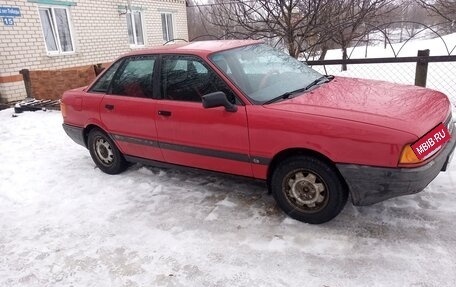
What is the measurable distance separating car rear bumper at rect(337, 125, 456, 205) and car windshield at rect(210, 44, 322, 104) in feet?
3.19

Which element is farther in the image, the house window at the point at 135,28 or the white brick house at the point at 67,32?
the house window at the point at 135,28

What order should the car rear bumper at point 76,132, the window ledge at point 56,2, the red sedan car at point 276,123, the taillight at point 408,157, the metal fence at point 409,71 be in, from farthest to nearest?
the window ledge at point 56,2
the metal fence at point 409,71
the car rear bumper at point 76,132
the red sedan car at point 276,123
the taillight at point 408,157

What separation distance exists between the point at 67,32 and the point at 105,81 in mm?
8285

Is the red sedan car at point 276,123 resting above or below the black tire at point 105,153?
above

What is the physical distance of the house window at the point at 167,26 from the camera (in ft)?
55.5

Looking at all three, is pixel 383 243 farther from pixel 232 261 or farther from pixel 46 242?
→ pixel 46 242

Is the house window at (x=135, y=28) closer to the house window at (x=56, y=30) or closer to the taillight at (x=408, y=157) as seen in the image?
the house window at (x=56, y=30)

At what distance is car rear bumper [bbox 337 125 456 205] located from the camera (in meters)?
2.76

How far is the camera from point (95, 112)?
4652 mm

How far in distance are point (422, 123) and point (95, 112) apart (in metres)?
3.54

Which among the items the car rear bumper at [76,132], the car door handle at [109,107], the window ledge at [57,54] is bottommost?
the car rear bumper at [76,132]

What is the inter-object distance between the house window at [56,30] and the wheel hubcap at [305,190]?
1007 centimetres

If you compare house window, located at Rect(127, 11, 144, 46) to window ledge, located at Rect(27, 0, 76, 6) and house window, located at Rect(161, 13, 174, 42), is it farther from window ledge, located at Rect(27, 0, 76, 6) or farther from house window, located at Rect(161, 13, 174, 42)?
window ledge, located at Rect(27, 0, 76, 6)

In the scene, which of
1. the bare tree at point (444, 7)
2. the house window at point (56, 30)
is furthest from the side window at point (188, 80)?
the bare tree at point (444, 7)
